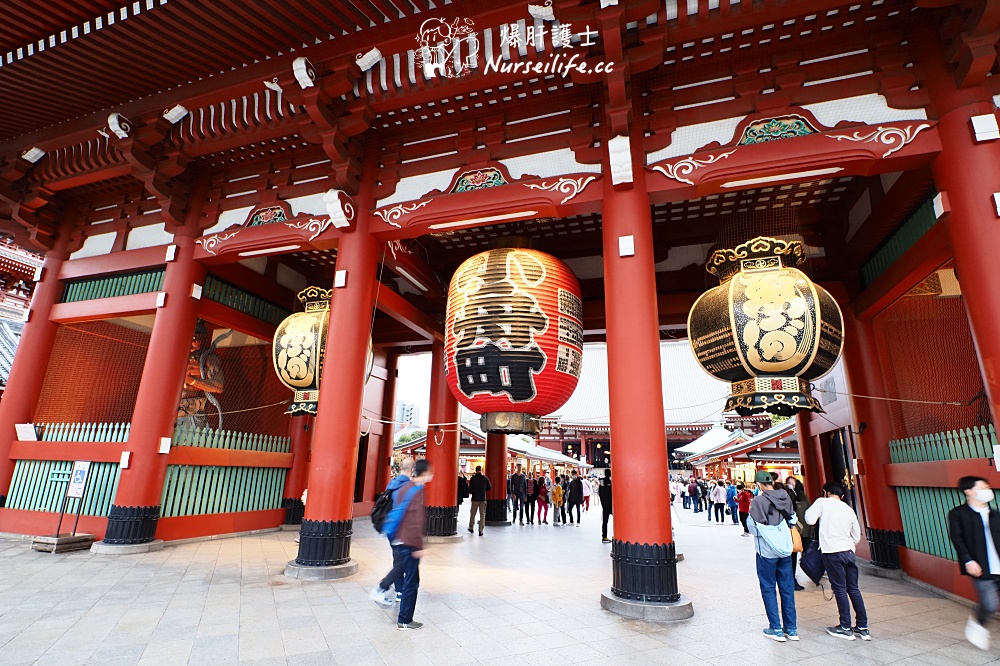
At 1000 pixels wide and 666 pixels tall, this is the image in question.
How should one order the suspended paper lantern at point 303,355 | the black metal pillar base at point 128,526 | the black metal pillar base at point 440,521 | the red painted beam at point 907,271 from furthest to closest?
the black metal pillar base at point 440,521 < the black metal pillar base at point 128,526 < the suspended paper lantern at point 303,355 < the red painted beam at point 907,271

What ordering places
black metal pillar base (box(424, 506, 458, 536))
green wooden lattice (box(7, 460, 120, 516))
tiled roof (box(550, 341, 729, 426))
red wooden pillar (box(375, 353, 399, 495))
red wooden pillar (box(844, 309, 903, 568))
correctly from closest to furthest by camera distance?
red wooden pillar (box(844, 309, 903, 568)) → green wooden lattice (box(7, 460, 120, 516)) → black metal pillar base (box(424, 506, 458, 536)) → red wooden pillar (box(375, 353, 399, 495)) → tiled roof (box(550, 341, 729, 426))

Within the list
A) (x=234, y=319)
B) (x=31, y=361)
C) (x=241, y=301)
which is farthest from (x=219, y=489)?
(x=31, y=361)

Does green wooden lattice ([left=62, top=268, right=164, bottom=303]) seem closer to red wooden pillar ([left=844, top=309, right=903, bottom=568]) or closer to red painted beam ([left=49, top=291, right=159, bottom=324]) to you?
red painted beam ([left=49, top=291, right=159, bottom=324])

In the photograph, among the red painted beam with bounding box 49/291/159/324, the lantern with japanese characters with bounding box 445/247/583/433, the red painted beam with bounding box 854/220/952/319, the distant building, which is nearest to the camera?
the lantern with japanese characters with bounding box 445/247/583/433

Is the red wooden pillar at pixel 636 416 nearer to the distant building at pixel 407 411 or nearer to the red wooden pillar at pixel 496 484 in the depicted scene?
the red wooden pillar at pixel 496 484

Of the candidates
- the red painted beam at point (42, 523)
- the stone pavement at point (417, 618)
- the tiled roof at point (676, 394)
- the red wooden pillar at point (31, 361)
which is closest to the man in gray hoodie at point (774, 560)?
the stone pavement at point (417, 618)

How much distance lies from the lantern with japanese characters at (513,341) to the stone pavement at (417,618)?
2036 mm

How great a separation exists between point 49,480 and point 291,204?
255 inches

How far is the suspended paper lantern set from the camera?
24.0 feet

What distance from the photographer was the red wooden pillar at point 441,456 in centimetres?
1016

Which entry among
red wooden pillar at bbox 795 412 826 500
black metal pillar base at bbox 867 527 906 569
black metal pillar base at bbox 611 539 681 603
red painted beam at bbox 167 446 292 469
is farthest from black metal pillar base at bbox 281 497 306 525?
red wooden pillar at bbox 795 412 826 500

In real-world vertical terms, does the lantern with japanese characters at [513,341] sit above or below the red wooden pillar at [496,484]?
above

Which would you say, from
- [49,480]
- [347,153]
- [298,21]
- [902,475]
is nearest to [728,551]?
[902,475]

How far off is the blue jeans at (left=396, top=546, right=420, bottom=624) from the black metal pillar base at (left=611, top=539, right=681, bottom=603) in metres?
2.15
